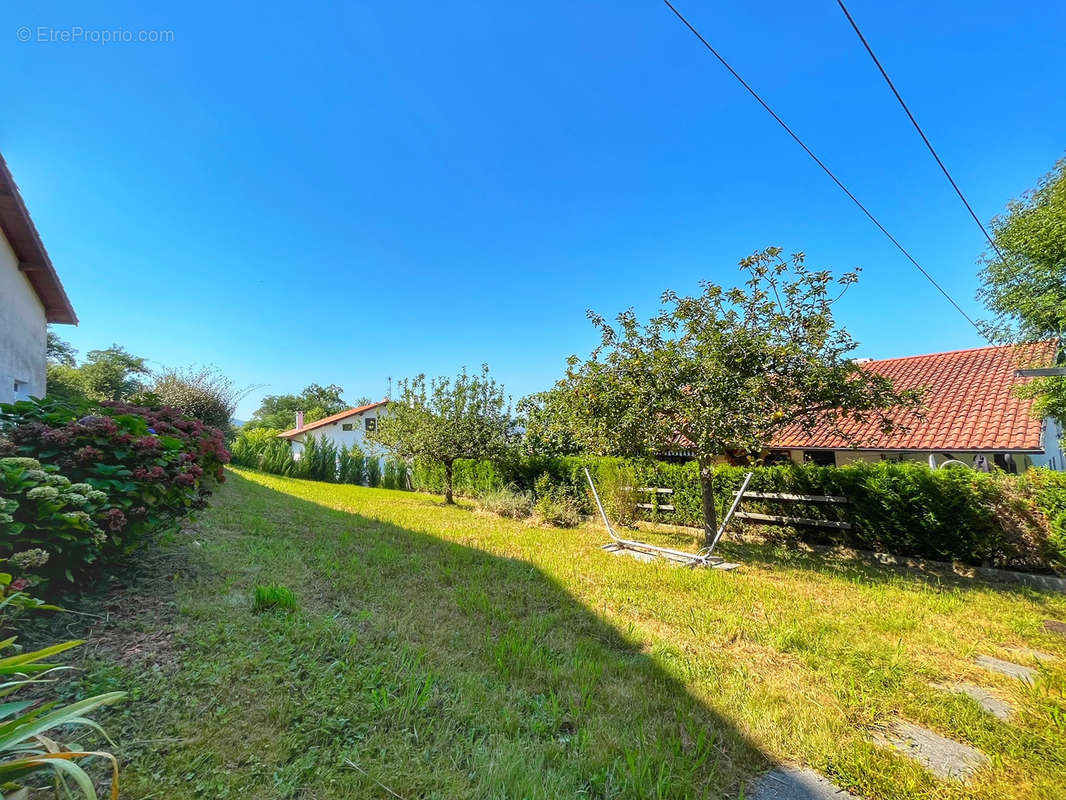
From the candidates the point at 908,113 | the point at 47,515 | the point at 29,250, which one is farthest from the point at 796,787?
the point at 29,250

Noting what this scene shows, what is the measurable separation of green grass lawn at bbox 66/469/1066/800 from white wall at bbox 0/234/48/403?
13.8 ft

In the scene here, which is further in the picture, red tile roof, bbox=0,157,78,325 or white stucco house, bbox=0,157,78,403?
white stucco house, bbox=0,157,78,403

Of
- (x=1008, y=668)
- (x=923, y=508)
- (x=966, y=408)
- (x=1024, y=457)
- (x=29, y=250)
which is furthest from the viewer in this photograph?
(x=1024, y=457)

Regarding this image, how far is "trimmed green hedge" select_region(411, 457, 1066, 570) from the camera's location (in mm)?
5230

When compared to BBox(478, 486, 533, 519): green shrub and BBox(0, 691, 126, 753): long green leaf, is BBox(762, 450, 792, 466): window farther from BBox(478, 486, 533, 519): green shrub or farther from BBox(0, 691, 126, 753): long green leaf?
BBox(0, 691, 126, 753): long green leaf

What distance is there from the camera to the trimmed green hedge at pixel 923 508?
5230 mm

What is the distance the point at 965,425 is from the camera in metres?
9.23

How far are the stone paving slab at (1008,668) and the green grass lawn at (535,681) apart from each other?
0.27 ft

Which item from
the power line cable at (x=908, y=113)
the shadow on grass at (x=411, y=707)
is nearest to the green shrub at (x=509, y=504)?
the shadow on grass at (x=411, y=707)

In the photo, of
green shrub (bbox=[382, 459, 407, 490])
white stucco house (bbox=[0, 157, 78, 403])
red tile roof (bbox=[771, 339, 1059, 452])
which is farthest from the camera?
green shrub (bbox=[382, 459, 407, 490])

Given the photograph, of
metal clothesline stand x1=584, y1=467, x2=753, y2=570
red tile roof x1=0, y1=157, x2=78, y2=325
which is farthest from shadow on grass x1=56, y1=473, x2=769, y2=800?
red tile roof x1=0, y1=157, x2=78, y2=325

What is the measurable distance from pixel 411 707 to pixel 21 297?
30.1 feet

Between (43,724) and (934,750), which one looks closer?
(43,724)

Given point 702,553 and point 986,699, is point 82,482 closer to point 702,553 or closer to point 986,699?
point 986,699
